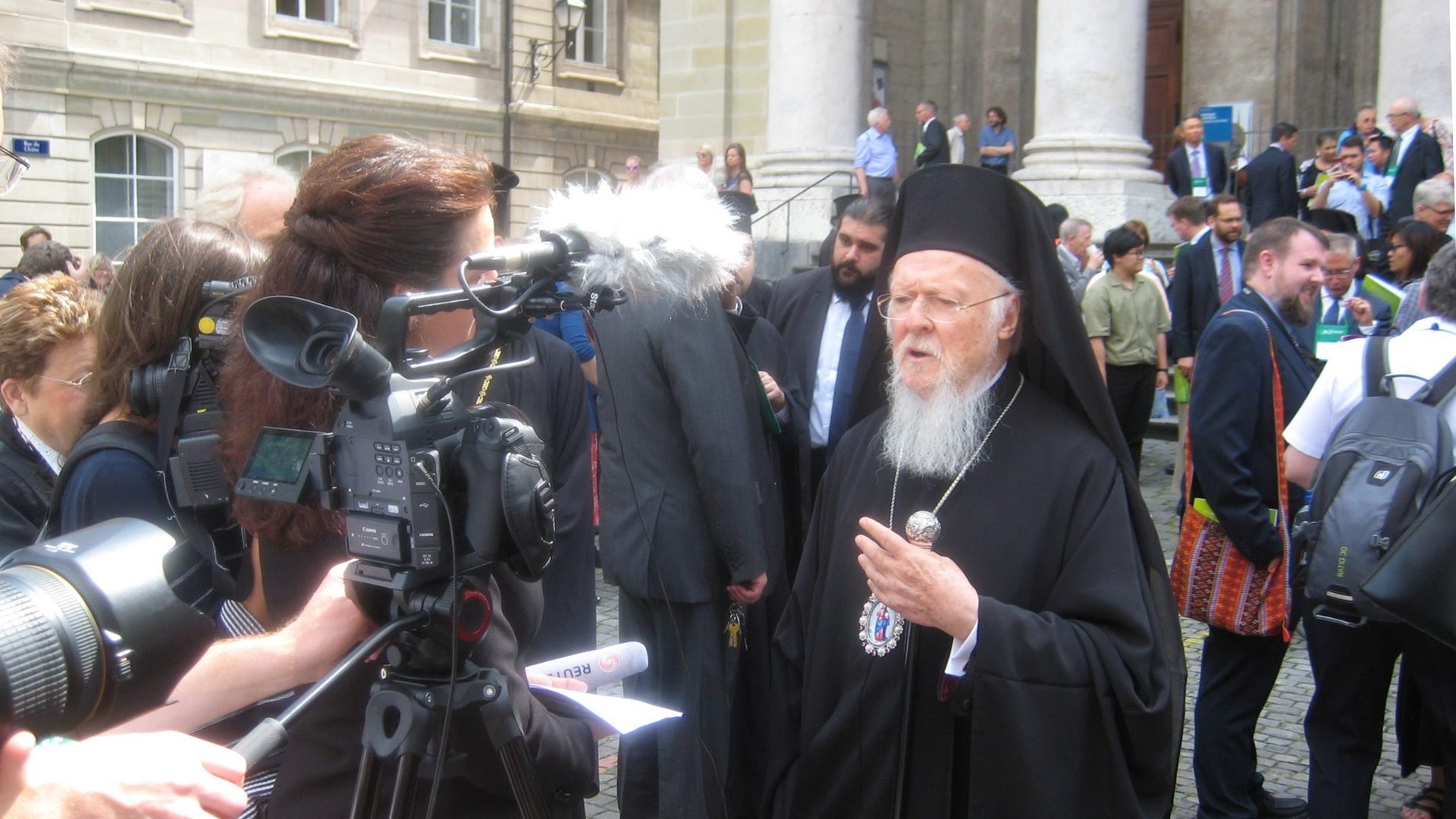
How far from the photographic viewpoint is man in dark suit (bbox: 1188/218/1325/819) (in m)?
4.25

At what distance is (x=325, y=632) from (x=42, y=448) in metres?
1.80

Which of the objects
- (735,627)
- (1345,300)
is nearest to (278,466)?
(735,627)

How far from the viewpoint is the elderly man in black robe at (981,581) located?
239cm

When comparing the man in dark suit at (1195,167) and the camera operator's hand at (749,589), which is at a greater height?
the man in dark suit at (1195,167)

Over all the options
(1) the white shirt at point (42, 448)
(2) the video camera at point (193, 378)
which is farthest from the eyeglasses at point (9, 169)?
(1) the white shirt at point (42, 448)

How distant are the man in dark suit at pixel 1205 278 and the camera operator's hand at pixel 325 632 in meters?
8.42

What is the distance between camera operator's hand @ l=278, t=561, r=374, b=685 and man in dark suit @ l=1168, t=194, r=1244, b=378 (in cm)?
842

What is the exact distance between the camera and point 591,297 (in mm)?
1905

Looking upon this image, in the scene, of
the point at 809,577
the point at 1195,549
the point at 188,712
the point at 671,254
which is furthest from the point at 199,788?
the point at 1195,549

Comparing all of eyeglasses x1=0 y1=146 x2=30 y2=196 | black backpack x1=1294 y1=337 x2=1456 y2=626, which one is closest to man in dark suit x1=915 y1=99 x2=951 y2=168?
black backpack x1=1294 y1=337 x2=1456 y2=626

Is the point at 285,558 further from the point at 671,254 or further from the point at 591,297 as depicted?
the point at 671,254

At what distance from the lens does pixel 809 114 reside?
1515 cm

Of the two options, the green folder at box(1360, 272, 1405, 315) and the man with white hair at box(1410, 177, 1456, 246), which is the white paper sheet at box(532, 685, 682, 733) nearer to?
the green folder at box(1360, 272, 1405, 315)

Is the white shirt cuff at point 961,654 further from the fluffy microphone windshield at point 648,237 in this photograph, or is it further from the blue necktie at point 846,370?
the blue necktie at point 846,370
